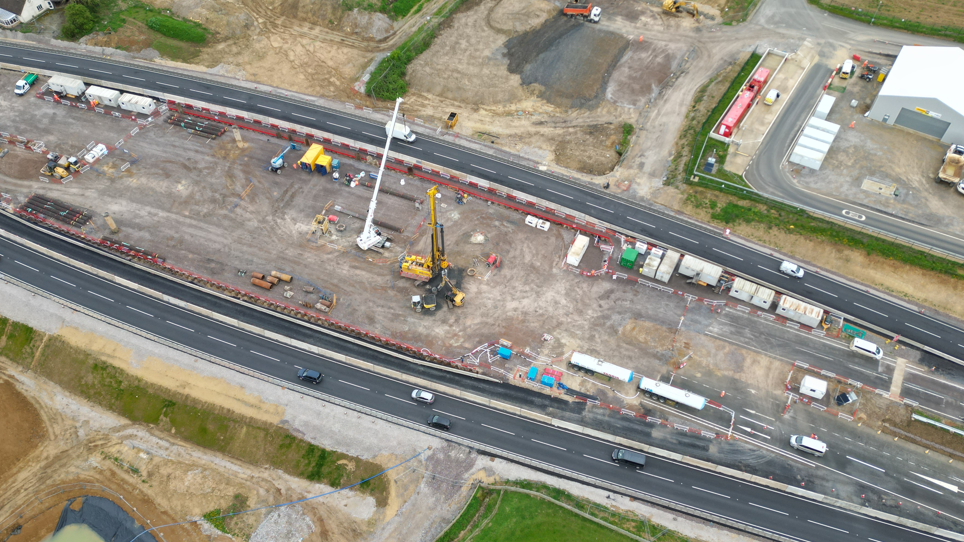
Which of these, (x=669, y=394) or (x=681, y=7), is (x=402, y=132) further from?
(x=681, y=7)

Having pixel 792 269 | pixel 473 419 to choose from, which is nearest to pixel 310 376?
pixel 473 419

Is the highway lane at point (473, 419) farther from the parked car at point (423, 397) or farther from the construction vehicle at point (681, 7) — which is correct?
the construction vehicle at point (681, 7)

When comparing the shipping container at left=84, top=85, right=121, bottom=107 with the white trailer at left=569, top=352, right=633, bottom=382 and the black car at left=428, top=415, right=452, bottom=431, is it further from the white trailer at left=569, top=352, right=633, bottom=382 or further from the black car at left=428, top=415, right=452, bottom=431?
the white trailer at left=569, top=352, right=633, bottom=382

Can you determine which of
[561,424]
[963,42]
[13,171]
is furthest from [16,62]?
[963,42]

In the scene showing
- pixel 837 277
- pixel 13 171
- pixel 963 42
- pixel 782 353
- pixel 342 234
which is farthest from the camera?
pixel 963 42

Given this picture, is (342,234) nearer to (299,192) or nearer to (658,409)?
(299,192)

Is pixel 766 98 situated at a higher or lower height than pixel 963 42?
lower

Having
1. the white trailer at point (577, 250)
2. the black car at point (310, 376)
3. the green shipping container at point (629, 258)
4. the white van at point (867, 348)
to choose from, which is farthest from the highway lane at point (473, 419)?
the green shipping container at point (629, 258)
